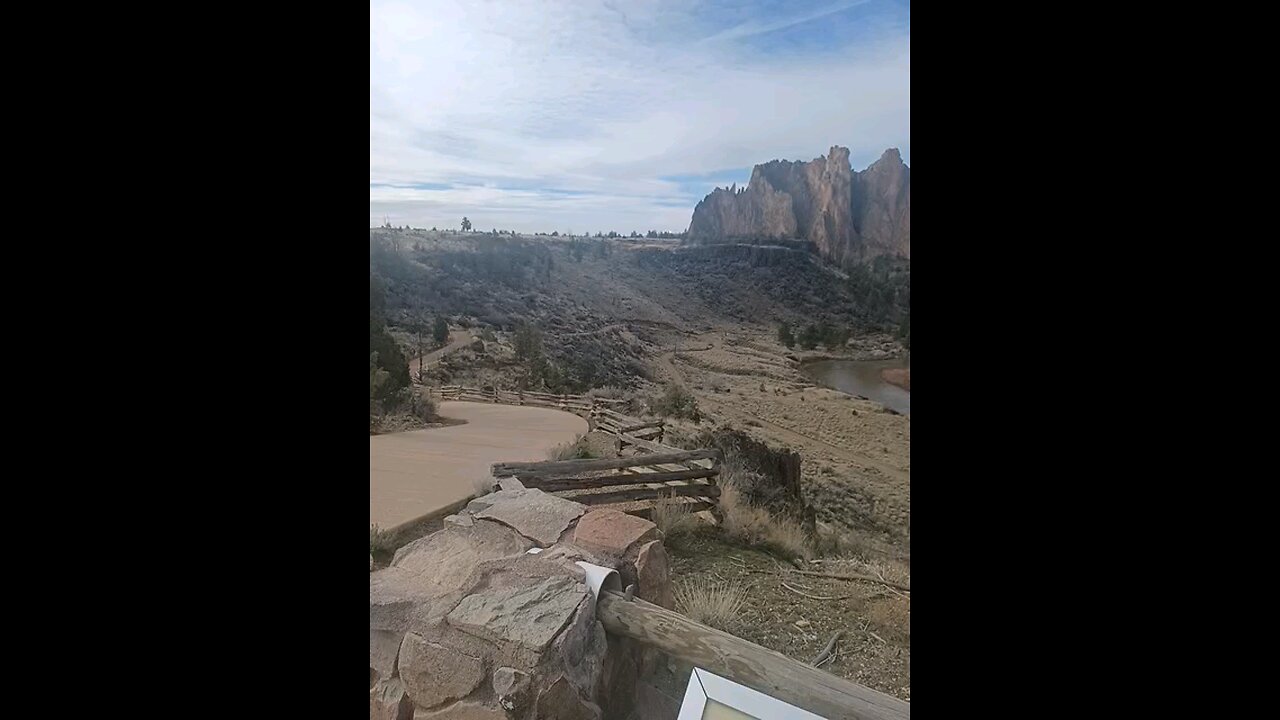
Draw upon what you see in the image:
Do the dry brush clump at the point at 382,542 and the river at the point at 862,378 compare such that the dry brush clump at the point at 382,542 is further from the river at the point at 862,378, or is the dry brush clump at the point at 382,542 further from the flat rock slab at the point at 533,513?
the river at the point at 862,378

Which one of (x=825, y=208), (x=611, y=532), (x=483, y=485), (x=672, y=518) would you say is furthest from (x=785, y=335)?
(x=483, y=485)

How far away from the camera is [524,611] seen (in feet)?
8.30

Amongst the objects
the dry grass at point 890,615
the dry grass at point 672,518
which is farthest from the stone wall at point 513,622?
the dry grass at point 890,615

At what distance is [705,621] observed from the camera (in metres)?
3.29

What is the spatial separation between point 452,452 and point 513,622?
1555 mm

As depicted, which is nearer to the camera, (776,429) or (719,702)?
(719,702)

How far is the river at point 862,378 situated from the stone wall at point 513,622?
3.74ft

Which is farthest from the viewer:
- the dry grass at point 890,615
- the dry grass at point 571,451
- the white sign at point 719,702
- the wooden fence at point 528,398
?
the wooden fence at point 528,398

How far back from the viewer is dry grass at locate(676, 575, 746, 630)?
3.31 m

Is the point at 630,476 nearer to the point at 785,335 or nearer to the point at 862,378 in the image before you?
the point at 785,335

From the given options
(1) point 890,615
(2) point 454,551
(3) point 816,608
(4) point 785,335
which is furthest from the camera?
(4) point 785,335

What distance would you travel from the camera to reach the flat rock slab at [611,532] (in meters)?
3.04
